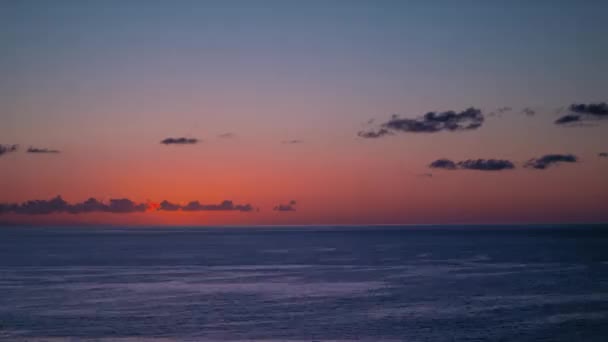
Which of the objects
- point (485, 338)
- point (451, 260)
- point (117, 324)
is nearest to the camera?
point (485, 338)

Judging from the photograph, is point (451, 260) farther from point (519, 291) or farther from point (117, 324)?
point (117, 324)

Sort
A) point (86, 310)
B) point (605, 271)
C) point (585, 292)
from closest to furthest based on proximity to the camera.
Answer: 1. point (86, 310)
2. point (585, 292)
3. point (605, 271)

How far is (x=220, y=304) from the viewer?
47.2 m

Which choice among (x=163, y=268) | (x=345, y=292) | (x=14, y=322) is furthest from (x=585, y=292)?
(x=163, y=268)

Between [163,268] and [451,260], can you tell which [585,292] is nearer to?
[451,260]

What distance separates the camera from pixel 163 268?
3184 inches

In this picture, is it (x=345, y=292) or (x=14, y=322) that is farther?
(x=345, y=292)

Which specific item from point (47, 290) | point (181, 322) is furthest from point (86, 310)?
→ point (47, 290)

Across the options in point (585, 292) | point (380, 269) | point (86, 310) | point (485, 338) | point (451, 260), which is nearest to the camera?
point (485, 338)

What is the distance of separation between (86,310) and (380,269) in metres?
39.4

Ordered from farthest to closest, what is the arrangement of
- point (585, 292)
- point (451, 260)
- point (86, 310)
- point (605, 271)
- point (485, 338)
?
point (451, 260) → point (605, 271) → point (585, 292) → point (86, 310) → point (485, 338)

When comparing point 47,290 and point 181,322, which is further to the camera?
point 47,290

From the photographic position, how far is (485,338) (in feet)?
117

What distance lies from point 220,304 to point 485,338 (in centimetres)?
1901
